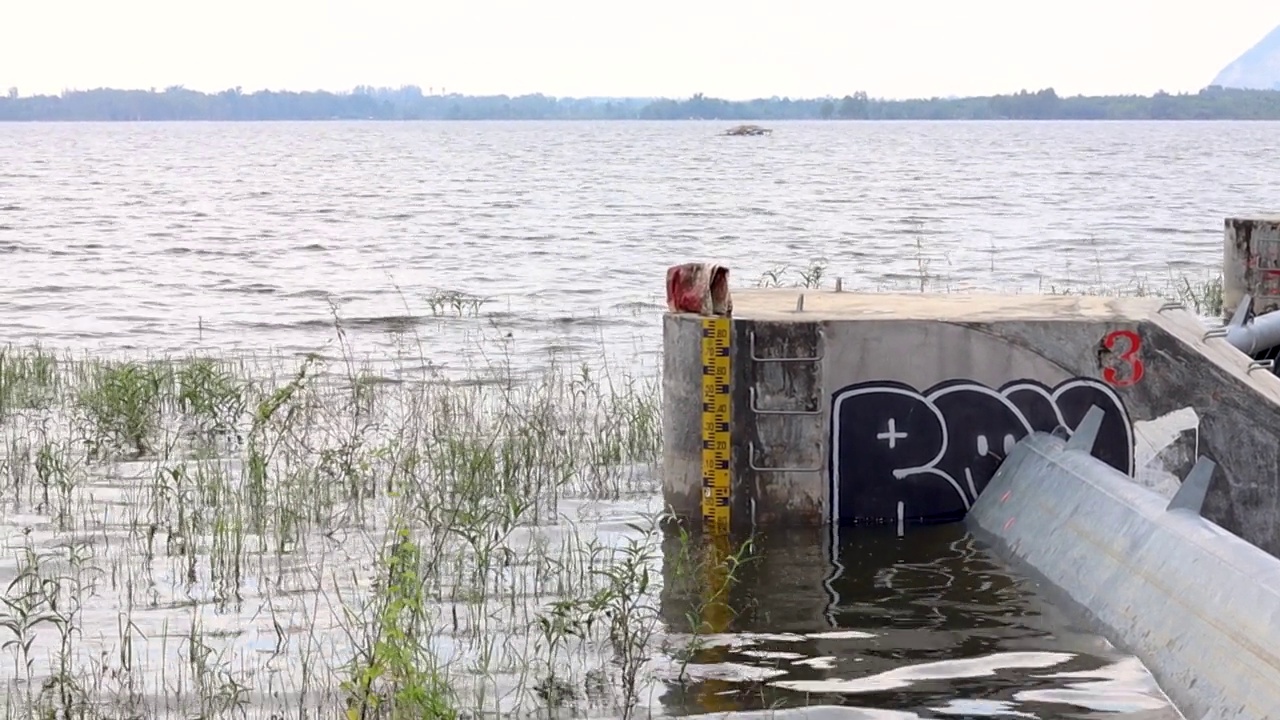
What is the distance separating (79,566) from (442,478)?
253cm

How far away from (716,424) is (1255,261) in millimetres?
8335

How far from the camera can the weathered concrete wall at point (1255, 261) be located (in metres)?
15.6

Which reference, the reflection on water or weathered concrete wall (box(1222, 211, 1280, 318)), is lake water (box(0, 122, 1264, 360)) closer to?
weathered concrete wall (box(1222, 211, 1280, 318))

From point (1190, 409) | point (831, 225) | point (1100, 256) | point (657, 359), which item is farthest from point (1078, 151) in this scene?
point (1190, 409)

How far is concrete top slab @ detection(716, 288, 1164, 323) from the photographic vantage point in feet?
31.8

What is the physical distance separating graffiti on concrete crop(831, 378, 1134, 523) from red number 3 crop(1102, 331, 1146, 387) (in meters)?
0.10

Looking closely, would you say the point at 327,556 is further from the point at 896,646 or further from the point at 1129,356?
the point at 1129,356

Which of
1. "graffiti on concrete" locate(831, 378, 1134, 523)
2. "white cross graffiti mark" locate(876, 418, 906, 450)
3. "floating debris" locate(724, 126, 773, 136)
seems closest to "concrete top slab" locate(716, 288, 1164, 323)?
"graffiti on concrete" locate(831, 378, 1134, 523)

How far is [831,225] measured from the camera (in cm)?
4428

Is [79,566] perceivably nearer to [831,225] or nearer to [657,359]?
[657,359]

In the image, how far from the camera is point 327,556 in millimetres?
9273

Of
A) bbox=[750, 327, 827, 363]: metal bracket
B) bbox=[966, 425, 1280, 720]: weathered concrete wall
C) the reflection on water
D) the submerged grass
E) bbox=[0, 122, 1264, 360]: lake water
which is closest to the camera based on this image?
bbox=[966, 425, 1280, 720]: weathered concrete wall

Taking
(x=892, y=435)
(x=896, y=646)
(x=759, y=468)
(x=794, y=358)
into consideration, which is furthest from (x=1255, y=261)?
(x=896, y=646)

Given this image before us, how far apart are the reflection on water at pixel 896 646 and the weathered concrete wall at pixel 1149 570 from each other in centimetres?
14
